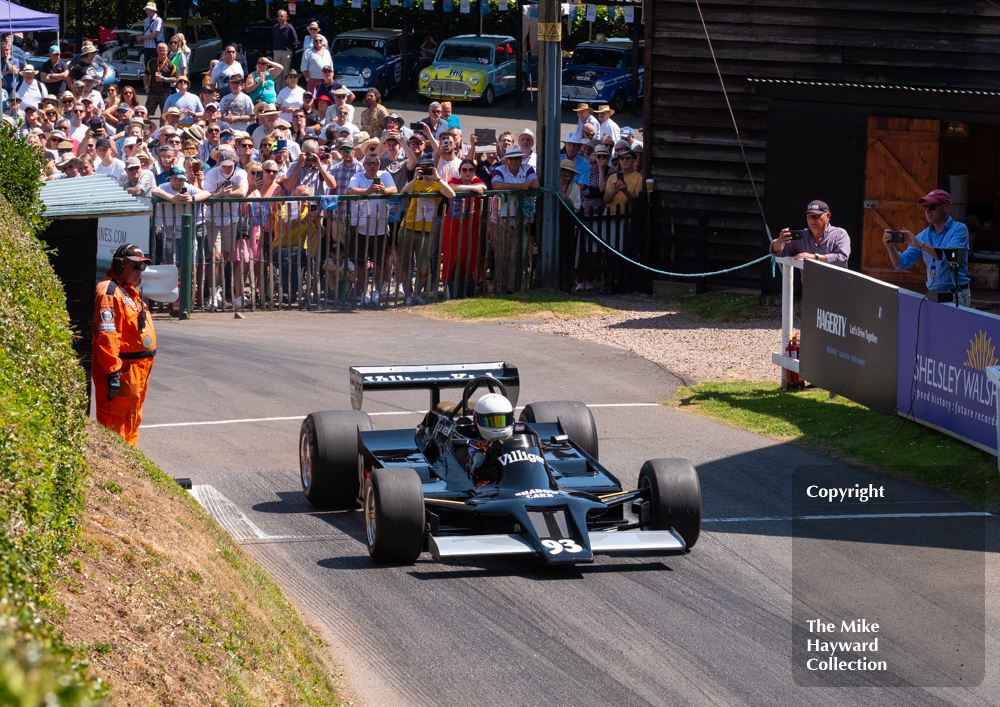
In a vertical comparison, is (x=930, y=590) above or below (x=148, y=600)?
below

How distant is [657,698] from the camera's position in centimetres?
683

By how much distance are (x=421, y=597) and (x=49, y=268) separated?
3.31m

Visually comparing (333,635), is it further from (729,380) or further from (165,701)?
(729,380)

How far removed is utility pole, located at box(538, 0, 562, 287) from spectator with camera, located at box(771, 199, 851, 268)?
6.25m

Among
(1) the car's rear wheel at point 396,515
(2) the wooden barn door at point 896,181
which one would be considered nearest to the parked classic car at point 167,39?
(2) the wooden barn door at point 896,181

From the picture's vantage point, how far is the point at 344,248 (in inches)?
747

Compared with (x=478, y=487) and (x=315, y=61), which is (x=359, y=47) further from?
(x=478, y=487)

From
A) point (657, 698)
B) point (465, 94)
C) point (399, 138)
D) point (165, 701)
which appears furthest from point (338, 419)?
point (465, 94)

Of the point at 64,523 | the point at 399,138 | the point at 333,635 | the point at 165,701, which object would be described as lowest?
the point at 333,635

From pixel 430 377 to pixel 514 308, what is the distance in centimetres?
864

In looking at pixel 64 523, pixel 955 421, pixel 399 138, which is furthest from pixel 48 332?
pixel 399 138

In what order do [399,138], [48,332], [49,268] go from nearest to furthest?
[48,332] < [49,268] < [399,138]

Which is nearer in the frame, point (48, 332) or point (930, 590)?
point (48, 332)

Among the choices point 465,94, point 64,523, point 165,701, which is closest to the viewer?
point 165,701
